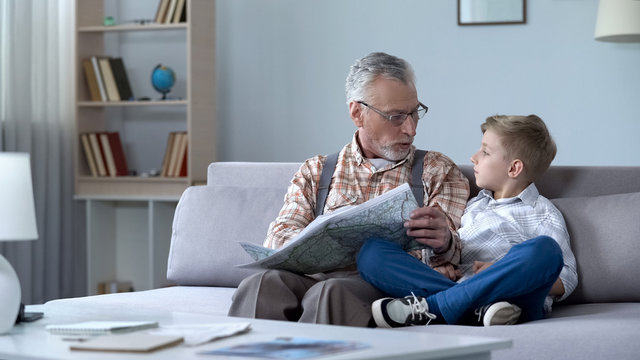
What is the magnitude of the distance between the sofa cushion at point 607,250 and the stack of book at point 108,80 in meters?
2.66

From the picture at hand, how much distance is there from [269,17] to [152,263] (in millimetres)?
1320

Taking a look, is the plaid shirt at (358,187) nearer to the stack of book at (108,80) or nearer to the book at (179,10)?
the book at (179,10)

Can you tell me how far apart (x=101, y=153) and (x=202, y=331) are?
118 inches

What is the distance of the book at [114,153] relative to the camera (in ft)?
14.1

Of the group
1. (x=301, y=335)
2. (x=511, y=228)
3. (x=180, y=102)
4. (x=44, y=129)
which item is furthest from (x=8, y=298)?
(x=44, y=129)

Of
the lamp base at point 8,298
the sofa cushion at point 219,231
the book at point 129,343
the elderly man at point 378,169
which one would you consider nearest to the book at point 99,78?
the sofa cushion at point 219,231

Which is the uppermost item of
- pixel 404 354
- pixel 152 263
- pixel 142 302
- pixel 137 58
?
pixel 137 58

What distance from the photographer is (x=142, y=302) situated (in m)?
2.39

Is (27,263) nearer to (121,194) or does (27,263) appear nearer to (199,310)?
(121,194)

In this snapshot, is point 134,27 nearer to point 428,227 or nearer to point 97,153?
point 97,153

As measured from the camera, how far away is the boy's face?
2.30 meters

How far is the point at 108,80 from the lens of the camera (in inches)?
170

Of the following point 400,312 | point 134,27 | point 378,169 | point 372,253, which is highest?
point 134,27

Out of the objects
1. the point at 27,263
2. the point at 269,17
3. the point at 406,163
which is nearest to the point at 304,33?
the point at 269,17
